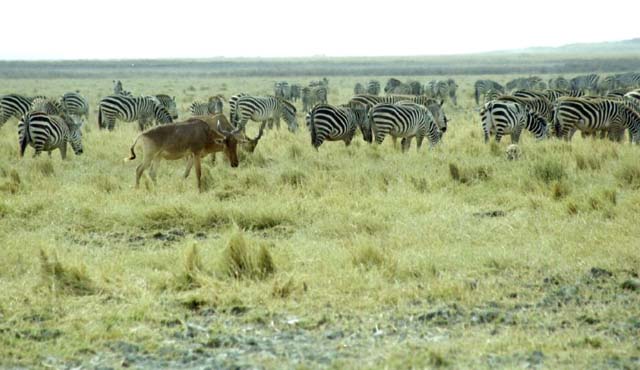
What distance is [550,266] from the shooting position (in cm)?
723

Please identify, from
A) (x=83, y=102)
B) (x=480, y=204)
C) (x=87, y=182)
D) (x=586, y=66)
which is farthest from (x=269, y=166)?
(x=586, y=66)

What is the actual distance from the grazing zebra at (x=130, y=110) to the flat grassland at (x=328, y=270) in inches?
335

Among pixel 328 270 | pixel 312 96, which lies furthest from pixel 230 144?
pixel 312 96

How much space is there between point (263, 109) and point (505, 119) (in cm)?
720

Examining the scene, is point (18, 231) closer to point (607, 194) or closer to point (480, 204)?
point (480, 204)

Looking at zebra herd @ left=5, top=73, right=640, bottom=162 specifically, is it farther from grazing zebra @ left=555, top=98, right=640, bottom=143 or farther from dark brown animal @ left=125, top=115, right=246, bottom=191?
dark brown animal @ left=125, top=115, right=246, bottom=191

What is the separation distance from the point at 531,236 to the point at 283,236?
2541 mm

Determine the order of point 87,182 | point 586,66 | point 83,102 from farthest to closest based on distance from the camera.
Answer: point 586,66 → point 83,102 → point 87,182

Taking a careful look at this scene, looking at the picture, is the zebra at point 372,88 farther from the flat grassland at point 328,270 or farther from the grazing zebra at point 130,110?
the flat grassland at point 328,270

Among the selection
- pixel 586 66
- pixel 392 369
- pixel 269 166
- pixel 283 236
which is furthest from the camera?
pixel 586 66

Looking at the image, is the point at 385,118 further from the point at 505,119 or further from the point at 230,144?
the point at 230,144

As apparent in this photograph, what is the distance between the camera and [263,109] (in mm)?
21125

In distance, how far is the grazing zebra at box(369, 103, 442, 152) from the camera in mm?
16000

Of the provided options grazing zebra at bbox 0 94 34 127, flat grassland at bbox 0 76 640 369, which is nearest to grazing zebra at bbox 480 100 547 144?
flat grassland at bbox 0 76 640 369
